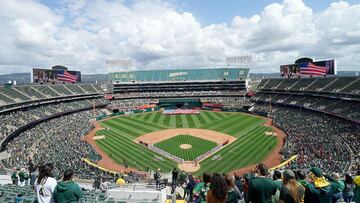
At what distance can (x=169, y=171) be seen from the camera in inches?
1243

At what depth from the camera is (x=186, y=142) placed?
146 feet

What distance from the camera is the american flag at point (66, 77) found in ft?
264

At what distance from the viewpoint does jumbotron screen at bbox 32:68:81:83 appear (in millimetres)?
74062

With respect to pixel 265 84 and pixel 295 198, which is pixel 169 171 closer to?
pixel 295 198

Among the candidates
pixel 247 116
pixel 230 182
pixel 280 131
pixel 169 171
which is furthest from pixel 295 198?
pixel 247 116

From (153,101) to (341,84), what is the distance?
5577 cm

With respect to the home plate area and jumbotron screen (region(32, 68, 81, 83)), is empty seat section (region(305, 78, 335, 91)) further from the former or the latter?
jumbotron screen (region(32, 68, 81, 83))

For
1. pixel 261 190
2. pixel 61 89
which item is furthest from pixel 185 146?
pixel 61 89

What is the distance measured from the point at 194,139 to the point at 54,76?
2081 inches

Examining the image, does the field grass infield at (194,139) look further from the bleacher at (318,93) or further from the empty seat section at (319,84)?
the empty seat section at (319,84)

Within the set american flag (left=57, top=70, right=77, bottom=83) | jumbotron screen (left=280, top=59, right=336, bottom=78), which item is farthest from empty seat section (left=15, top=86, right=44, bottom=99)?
jumbotron screen (left=280, top=59, right=336, bottom=78)

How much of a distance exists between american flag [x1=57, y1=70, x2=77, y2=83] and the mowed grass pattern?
49685mm

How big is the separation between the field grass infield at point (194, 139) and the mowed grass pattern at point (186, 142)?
126 centimetres

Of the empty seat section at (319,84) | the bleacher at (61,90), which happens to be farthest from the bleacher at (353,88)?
the bleacher at (61,90)
